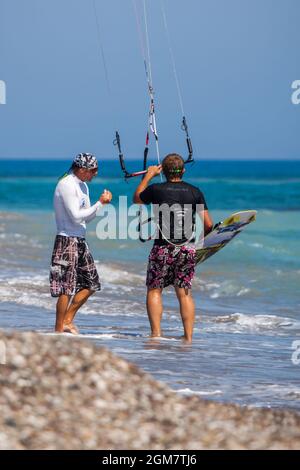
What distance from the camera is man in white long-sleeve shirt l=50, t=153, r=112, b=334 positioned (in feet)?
30.3

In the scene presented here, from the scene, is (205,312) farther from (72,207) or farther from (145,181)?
(72,207)

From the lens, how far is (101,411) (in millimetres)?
6273

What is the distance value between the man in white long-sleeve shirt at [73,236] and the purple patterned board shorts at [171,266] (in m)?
0.50

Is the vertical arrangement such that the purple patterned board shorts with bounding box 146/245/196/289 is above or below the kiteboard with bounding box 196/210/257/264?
below

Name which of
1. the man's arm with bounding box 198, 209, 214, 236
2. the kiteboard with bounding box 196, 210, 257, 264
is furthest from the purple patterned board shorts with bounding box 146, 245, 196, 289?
the kiteboard with bounding box 196, 210, 257, 264

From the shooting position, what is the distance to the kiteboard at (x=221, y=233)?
10.3 m

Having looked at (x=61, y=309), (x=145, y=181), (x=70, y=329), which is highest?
(x=145, y=181)

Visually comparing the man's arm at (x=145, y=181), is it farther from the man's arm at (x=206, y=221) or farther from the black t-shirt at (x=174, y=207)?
the man's arm at (x=206, y=221)

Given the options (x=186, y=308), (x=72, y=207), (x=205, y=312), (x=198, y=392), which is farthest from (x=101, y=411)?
(x=205, y=312)

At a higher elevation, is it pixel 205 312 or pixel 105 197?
pixel 105 197

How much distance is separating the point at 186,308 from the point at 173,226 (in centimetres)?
74

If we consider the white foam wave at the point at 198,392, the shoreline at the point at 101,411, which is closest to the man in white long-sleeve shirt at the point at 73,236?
the white foam wave at the point at 198,392

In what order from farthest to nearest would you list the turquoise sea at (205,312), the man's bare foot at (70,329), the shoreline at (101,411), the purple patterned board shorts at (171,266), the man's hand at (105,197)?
1. the man's bare foot at (70,329)
2. the purple patterned board shorts at (171,266)
3. the man's hand at (105,197)
4. the turquoise sea at (205,312)
5. the shoreline at (101,411)

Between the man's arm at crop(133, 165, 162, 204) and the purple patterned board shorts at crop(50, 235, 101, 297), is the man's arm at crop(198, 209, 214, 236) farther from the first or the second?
the purple patterned board shorts at crop(50, 235, 101, 297)
